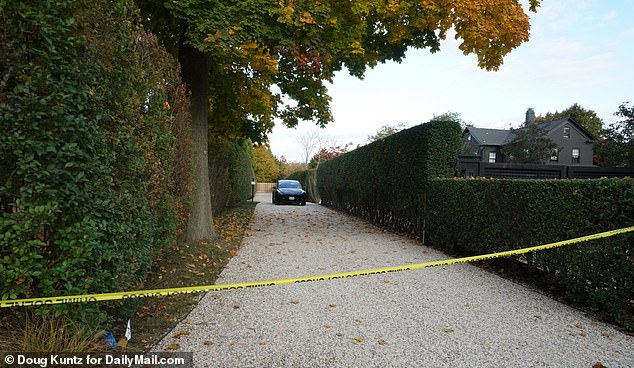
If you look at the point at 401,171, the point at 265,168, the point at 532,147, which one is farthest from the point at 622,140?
the point at 265,168

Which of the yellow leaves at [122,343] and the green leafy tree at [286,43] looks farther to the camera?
the green leafy tree at [286,43]

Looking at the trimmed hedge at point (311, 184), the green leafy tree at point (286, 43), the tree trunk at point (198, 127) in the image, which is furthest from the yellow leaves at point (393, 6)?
the trimmed hedge at point (311, 184)

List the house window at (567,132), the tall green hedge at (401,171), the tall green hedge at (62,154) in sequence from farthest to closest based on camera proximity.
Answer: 1. the house window at (567,132)
2. the tall green hedge at (401,171)
3. the tall green hedge at (62,154)

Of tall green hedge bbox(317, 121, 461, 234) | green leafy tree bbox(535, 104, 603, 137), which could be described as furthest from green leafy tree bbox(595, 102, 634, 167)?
tall green hedge bbox(317, 121, 461, 234)

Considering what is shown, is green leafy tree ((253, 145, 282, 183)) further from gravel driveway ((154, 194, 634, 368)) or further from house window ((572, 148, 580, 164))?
gravel driveway ((154, 194, 634, 368))

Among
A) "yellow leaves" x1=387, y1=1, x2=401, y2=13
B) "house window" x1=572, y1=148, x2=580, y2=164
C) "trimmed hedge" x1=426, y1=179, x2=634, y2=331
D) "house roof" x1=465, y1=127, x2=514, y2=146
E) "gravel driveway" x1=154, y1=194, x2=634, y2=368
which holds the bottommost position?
"gravel driveway" x1=154, y1=194, x2=634, y2=368

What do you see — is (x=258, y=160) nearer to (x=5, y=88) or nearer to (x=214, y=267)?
(x=214, y=267)

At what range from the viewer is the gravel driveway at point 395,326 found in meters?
3.46

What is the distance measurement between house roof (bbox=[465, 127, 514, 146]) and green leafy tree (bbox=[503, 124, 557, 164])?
533 inches

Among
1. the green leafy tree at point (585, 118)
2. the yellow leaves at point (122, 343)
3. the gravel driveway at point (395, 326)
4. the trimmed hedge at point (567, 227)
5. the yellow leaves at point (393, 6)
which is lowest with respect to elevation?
the gravel driveway at point (395, 326)

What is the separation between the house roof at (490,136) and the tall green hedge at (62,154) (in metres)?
49.3

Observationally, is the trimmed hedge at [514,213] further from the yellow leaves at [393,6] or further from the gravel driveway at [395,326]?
the yellow leaves at [393,6]

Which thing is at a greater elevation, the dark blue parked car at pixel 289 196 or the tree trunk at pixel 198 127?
the tree trunk at pixel 198 127

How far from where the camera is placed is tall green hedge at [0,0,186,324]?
267 cm
